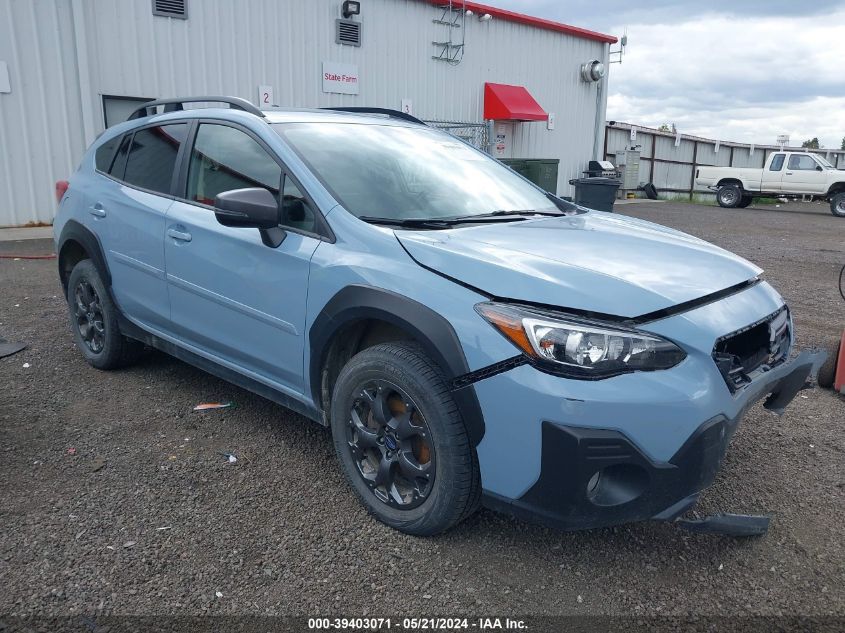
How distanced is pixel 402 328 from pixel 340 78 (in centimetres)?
1350

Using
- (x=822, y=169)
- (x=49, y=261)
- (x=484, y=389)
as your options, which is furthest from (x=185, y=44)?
(x=822, y=169)

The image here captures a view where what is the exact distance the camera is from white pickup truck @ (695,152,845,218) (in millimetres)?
20312

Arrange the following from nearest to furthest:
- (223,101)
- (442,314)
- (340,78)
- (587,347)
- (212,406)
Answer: (587,347) → (442,314) → (223,101) → (212,406) → (340,78)

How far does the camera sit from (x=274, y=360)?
3.10 meters

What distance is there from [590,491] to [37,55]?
1223 cm

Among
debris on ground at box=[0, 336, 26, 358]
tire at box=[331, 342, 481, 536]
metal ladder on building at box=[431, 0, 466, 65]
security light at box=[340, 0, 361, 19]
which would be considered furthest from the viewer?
metal ladder on building at box=[431, 0, 466, 65]

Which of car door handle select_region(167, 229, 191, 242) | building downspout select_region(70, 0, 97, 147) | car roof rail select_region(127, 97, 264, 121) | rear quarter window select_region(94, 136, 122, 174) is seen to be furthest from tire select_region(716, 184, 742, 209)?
car door handle select_region(167, 229, 191, 242)

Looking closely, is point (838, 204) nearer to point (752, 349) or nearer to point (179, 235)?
point (752, 349)

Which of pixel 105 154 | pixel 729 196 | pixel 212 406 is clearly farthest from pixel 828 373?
pixel 729 196

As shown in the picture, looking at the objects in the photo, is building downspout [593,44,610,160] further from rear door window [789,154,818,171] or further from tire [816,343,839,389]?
tire [816,343,839,389]

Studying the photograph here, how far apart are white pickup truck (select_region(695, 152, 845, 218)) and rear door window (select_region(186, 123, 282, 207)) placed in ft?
69.4

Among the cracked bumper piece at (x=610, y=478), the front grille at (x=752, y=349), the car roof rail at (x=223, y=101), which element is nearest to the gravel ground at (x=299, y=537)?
Answer: the cracked bumper piece at (x=610, y=478)

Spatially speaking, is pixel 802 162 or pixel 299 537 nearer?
pixel 299 537

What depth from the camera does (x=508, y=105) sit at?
57.9 feet
